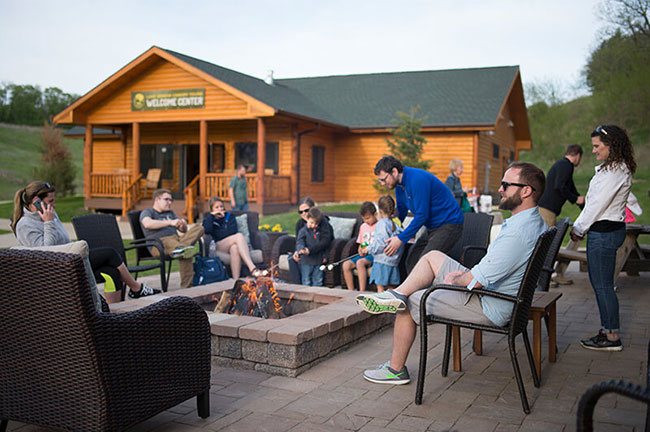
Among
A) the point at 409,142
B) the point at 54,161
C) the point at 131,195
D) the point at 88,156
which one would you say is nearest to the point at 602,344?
the point at 409,142

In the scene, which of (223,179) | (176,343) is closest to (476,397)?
(176,343)

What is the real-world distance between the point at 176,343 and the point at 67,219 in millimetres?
18158

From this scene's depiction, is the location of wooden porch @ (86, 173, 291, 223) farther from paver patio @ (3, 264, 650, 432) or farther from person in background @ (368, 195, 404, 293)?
paver patio @ (3, 264, 650, 432)

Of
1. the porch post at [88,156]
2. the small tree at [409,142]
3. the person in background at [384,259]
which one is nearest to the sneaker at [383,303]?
the person in background at [384,259]

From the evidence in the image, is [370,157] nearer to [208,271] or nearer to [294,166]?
[294,166]

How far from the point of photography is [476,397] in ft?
11.0

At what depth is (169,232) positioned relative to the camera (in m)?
6.95

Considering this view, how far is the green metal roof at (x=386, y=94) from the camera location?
18750 millimetres

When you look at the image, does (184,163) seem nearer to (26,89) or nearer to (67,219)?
(67,219)

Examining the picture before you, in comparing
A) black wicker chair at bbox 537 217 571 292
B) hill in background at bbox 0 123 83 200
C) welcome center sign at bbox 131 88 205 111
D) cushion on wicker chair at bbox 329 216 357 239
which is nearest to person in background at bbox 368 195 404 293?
cushion on wicker chair at bbox 329 216 357 239

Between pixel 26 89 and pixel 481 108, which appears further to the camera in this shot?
pixel 26 89

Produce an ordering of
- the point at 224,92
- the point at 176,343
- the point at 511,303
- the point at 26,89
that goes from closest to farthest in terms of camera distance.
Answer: the point at 176,343 < the point at 511,303 < the point at 224,92 < the point at 26,89

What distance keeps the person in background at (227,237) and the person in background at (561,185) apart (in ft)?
12.1

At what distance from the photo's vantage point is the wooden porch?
1714 centimetres
